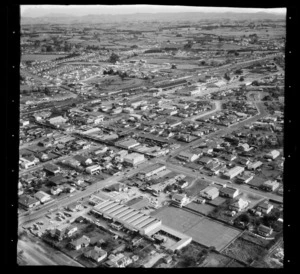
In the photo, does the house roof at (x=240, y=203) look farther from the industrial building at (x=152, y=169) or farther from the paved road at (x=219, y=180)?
the industrial building at (x=152, y=169)

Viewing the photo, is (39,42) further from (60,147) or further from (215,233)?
(215,233)

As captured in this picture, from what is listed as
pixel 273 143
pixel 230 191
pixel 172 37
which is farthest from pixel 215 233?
pixel 172 37

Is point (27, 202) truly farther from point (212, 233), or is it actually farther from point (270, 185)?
point (270, 185)

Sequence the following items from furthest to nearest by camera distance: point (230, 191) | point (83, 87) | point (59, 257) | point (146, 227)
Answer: point (83, 87), point (230, 191), point (146, 227), point (59, 257)

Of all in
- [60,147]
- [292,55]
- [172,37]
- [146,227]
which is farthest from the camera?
[172,37]

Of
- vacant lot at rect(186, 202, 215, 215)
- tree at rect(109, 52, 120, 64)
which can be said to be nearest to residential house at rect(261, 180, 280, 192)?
vacant lot at rect(186, 202, 215, 215)
